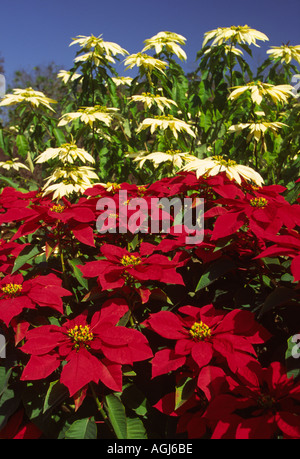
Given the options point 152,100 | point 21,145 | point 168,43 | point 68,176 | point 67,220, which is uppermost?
point 168,43

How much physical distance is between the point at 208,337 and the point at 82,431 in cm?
33

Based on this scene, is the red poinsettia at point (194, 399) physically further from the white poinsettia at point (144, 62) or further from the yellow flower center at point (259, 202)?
the white poinsettia at point (144, 62)

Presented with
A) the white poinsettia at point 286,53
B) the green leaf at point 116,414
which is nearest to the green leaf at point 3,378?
the green leaf at point 116,414

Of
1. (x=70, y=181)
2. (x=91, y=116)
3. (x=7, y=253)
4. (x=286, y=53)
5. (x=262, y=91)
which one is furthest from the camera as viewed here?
(x=286, y=53)

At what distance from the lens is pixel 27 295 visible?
957 mm

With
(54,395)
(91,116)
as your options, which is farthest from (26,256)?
(91,116)

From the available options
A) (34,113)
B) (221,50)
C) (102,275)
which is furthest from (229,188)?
(34,113)

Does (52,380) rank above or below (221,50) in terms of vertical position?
below

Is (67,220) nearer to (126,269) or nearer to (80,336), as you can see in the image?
(126,269)

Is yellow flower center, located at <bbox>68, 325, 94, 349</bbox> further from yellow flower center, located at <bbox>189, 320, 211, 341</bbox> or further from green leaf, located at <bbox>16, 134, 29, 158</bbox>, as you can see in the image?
green leaf, located at <bbox>16, 134, 29, 158</bbox>

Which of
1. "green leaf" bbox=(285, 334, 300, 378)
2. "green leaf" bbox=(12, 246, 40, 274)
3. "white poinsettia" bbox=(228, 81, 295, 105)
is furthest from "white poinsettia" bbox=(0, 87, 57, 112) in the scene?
"green leaf" bbox=(285, 334, 300, 378)

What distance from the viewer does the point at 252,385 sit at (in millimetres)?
786
